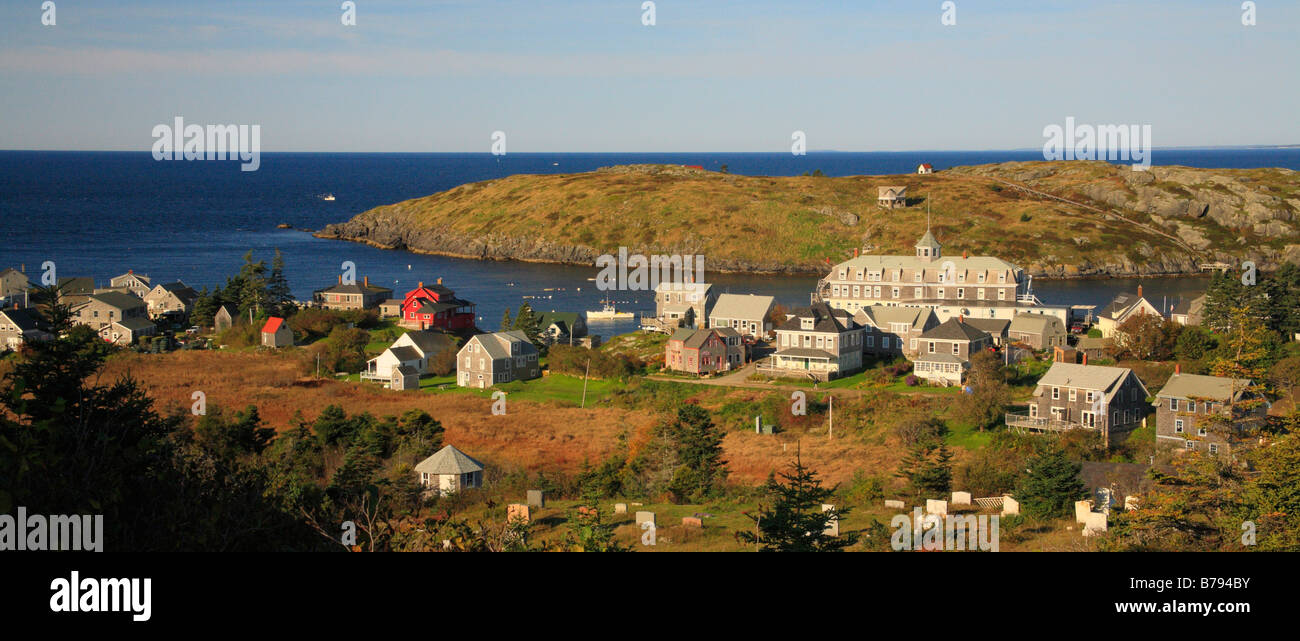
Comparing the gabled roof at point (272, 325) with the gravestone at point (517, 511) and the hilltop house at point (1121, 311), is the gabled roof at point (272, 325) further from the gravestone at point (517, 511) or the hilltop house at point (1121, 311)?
the hilltop house at point (1121, 311)

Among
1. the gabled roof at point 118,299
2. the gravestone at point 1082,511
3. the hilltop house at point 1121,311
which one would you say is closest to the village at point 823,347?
the gravestone at point 1082,511

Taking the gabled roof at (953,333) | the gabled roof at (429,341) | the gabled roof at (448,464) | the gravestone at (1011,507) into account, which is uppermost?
the gabled roof at (953,333)

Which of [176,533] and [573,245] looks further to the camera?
[573,245]

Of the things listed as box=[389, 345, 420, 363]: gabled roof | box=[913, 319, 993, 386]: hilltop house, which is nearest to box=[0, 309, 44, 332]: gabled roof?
box=[389, 345, 420, 363]: gabled roof

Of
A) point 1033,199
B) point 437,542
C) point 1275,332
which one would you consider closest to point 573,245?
point 1033,199

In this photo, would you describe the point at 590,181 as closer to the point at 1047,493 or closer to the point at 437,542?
the point at 1047,493

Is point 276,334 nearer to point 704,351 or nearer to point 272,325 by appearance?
point 272,325
